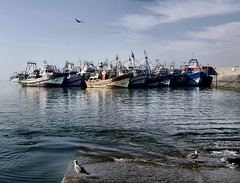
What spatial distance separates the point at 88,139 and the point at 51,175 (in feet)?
12.9

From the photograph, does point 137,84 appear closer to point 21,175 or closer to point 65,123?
point 65,123

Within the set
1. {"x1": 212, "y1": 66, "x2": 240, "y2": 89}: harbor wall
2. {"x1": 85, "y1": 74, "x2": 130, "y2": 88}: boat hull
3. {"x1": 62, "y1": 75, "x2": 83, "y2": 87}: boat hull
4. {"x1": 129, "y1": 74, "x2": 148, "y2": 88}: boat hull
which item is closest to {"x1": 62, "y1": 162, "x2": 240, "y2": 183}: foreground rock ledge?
{"x1": 85, "y1": 74, "x2": 130, "y2": 88}: boat hull

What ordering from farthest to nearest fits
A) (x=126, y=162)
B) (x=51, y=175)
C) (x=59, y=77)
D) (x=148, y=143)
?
(x=59, y=77)
(x=148, y=143)
(x=126, y=162)
(x=51, y=175)

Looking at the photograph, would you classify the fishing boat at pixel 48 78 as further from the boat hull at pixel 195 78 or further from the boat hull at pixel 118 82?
the boat hull at pixel 195 78

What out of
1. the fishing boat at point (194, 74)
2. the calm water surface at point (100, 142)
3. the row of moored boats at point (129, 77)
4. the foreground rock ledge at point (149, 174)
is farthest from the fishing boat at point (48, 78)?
the foreground rock ledge at point (149, 174)

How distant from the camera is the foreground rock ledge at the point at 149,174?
236 inches

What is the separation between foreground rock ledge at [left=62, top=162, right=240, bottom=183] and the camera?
236 inches

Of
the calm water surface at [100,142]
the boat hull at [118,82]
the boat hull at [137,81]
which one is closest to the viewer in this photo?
the calm water surface at [100,142]

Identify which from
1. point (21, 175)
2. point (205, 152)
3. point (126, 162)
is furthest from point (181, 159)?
point (21, 175)

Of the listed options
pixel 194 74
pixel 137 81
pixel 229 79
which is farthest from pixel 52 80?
pixel 229 79

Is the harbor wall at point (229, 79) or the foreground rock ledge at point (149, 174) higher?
the harbor wall at point (229, 79)

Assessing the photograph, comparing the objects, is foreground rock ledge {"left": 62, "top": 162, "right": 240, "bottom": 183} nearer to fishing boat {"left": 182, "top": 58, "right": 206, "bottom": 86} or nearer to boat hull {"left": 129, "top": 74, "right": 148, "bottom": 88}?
boat hull {"left": 129, "top": 74, "right": 148, "bottom": 88}

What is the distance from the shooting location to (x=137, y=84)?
57.7m

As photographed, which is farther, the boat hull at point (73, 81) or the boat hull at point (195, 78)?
the boat hull at point (73, 81)
